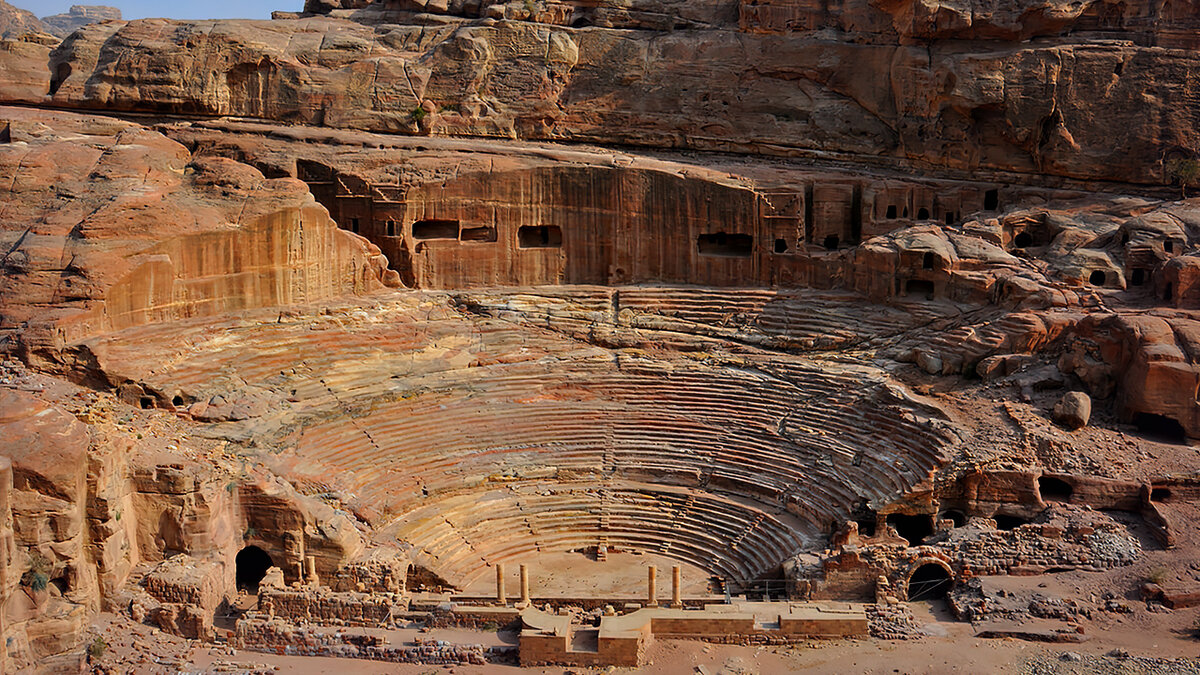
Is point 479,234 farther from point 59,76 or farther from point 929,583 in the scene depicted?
point 929,583

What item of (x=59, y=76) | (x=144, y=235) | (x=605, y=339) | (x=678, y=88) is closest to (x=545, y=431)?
(x=605, y=339)

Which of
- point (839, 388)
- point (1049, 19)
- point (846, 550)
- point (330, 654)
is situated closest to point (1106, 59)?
point (1049, 19)

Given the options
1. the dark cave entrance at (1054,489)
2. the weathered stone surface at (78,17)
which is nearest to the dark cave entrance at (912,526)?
A: the dark cave entrance at (1054,489)

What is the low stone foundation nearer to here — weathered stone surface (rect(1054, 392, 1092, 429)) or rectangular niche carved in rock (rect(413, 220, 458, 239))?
weathered stone surface (rect(1054, 392, 1092, 429))

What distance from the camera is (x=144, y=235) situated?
23.5m

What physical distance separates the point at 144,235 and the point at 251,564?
7303 mm

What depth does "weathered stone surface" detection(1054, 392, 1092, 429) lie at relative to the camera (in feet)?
73.8

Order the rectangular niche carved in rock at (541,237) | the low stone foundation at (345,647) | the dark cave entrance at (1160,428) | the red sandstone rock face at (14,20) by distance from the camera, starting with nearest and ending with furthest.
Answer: the low stone foundation at (345,647), the dark cave entrance at (1160,428), the rectangular niche carved in rock at (541,237), the red sandstone rock face at (14,20)

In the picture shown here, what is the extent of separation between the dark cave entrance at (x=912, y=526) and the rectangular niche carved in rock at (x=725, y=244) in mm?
9190

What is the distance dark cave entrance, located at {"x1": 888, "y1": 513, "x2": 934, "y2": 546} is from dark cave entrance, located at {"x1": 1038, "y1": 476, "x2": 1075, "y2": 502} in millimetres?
2237

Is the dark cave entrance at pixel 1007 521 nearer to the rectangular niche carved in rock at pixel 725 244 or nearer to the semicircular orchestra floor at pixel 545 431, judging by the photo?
the semicircular orchestra floor at pixel 545 431

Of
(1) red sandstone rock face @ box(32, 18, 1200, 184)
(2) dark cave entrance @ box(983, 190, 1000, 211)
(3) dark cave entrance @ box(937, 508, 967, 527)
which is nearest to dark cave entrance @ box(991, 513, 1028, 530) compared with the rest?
(3) dark cave entrance @ box(937, 508, 967, 527)

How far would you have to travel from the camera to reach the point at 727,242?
29.6 metres

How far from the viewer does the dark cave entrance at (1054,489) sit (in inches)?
854
